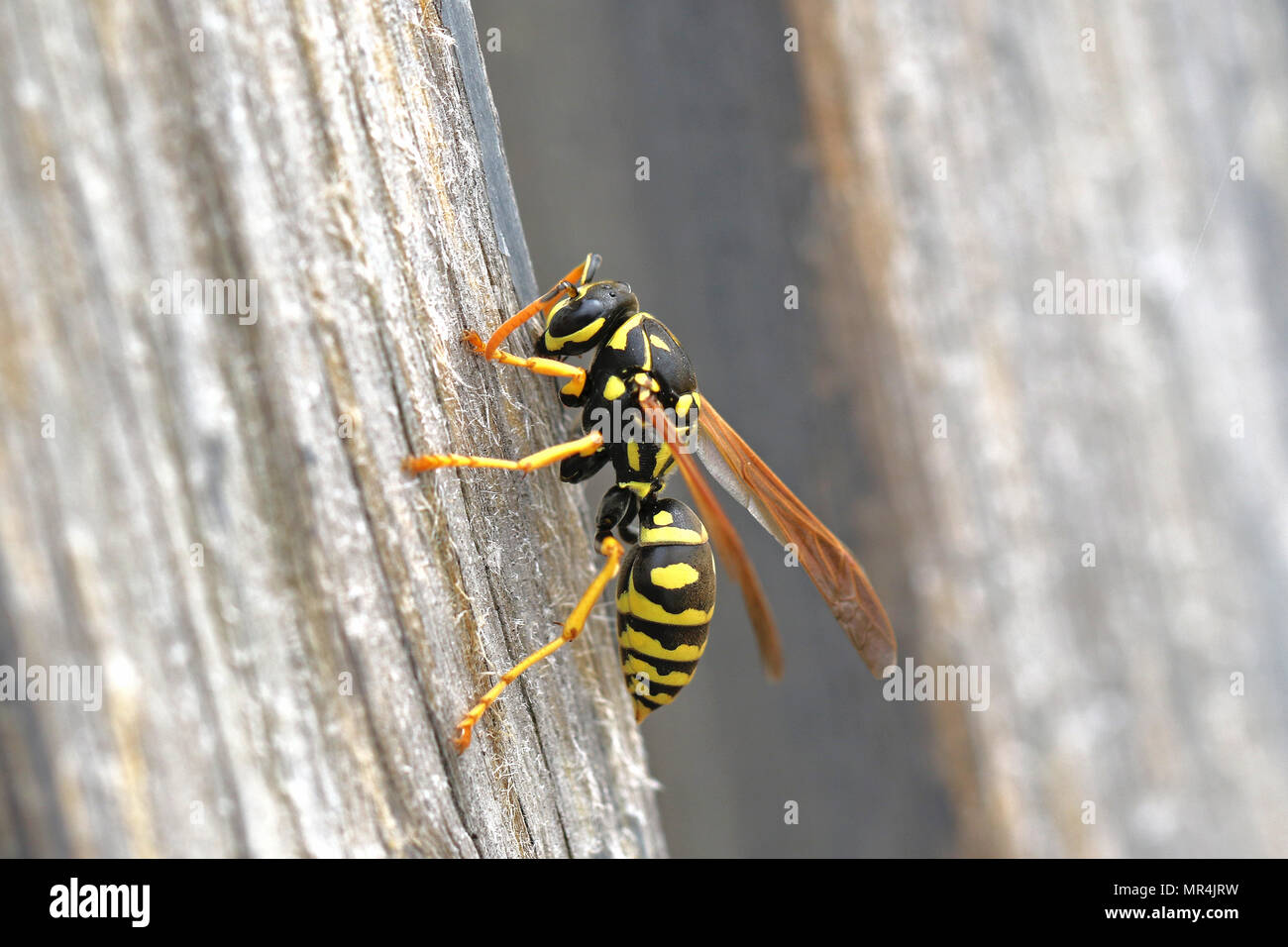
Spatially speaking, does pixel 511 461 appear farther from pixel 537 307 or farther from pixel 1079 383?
pixel 1079 383

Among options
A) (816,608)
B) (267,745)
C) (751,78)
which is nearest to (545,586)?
(267,745)

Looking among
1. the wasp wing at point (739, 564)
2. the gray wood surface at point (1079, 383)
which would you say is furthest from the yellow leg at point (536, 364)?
the gray wood surface at point (1079, 383)

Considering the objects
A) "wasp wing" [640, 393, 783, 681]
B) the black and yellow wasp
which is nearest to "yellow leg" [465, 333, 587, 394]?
the black and yellow wasp

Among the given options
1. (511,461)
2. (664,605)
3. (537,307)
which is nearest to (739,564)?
(664,605)

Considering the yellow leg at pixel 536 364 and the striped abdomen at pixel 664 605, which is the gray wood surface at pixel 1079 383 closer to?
the striped abdomen at pixel 664 605

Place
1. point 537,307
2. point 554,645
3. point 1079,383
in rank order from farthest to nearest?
point 1079,383 → point 537,307 → point 554,645
